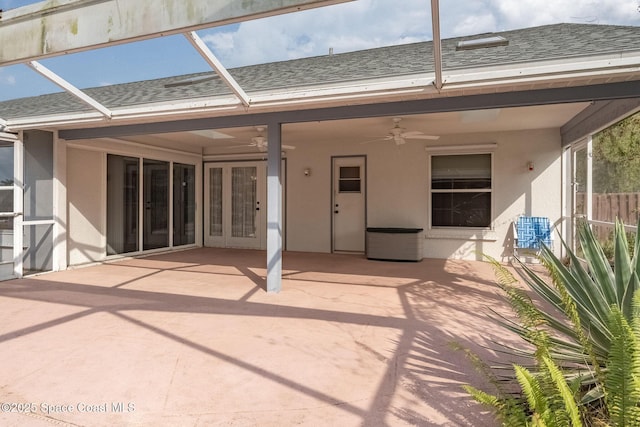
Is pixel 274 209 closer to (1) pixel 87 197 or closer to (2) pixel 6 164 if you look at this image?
(1) pixel 87 197

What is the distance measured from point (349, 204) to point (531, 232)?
372 cm

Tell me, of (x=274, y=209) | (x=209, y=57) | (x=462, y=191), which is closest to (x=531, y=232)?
(x=462, y=191)

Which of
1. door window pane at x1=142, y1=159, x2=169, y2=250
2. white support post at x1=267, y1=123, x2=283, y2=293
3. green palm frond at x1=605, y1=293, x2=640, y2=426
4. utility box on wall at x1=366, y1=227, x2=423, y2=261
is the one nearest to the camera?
green palm frond at x1=605, y1=293, x2=640, y2=426

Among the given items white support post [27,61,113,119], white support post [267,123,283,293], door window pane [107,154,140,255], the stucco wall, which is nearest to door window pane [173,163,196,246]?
door window pane [107,154,140,255]

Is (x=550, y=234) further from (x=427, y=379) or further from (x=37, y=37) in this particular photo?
(x=37, y=37)

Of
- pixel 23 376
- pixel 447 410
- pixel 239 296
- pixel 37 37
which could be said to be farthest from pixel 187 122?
pixel 447 410

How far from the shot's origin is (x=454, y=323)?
3.90 metres

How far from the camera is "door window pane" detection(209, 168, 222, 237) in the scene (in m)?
10.1

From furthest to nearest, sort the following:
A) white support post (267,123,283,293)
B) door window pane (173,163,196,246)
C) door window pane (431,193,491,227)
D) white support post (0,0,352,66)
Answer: door window pane (173,163,196,246), door window pane (431,193,491,227), white support post (267,123,283,293), white support post (0,0,352,66)

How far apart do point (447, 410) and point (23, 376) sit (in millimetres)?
2782

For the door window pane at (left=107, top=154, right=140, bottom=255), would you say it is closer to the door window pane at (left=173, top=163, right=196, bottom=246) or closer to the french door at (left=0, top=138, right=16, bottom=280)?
the door window pane at (left=173, top=163, right=196, bottom=246)

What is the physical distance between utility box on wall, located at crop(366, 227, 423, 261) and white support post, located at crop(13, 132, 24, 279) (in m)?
6.00

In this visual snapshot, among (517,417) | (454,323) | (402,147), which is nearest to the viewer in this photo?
(517,417)

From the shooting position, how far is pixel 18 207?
6031 mm
